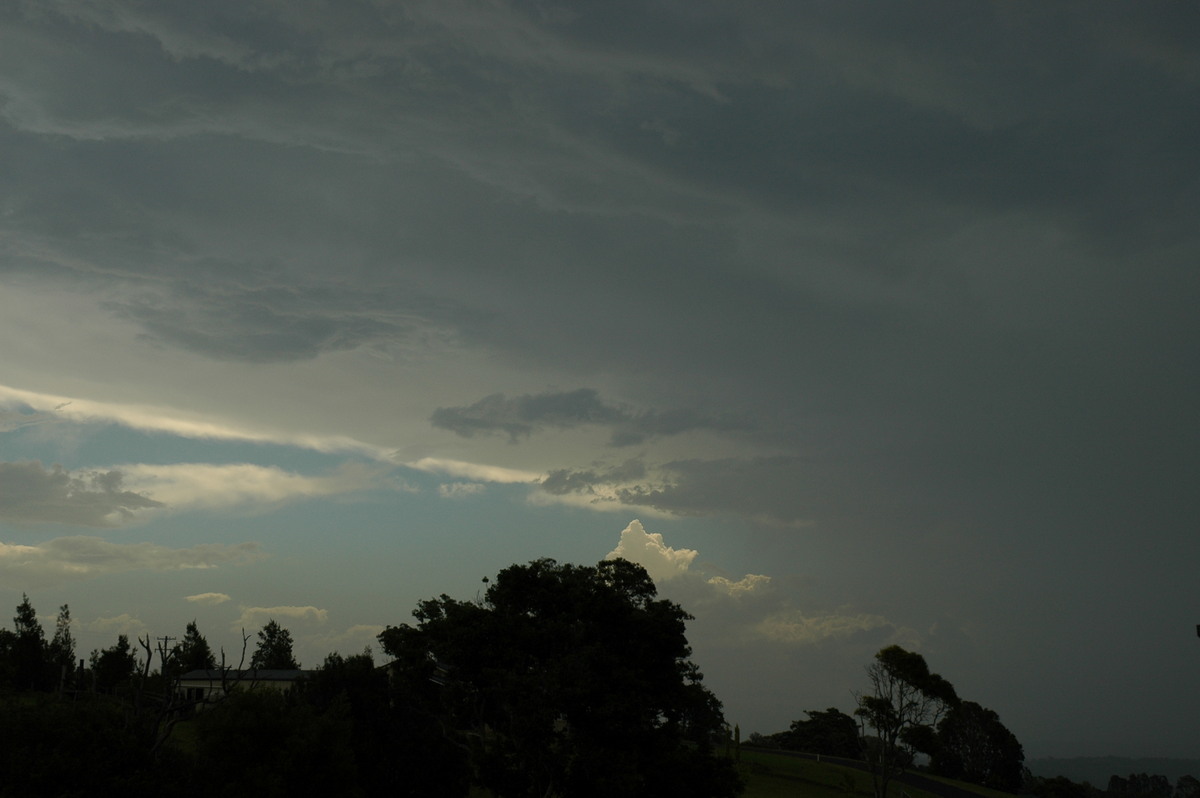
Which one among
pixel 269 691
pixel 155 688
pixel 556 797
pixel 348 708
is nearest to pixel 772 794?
pixel 556 797

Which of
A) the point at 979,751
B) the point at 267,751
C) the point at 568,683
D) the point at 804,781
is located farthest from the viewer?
the point at 979,751

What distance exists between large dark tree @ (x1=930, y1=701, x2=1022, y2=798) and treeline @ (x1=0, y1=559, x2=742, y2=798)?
88668 millimetres

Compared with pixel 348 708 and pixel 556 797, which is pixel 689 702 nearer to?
pixel 556 797

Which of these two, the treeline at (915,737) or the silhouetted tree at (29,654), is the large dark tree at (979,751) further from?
the silhouetted tree at (29,654)

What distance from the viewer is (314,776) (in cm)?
4316

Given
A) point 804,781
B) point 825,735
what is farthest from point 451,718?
point 825,735

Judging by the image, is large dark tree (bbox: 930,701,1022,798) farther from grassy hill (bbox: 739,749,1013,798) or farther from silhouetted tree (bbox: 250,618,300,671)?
silhouetted tree (bbox: 250,618,300,671)

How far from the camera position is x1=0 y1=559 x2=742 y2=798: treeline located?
132 feet

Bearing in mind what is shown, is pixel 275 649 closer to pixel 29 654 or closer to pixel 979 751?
pixel 29 654

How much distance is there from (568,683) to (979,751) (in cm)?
11244

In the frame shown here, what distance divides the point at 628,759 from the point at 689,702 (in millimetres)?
7436

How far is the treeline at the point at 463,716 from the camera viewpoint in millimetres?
40344

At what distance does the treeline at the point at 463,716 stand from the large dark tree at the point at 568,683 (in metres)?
0.09

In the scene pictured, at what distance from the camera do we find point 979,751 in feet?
447
